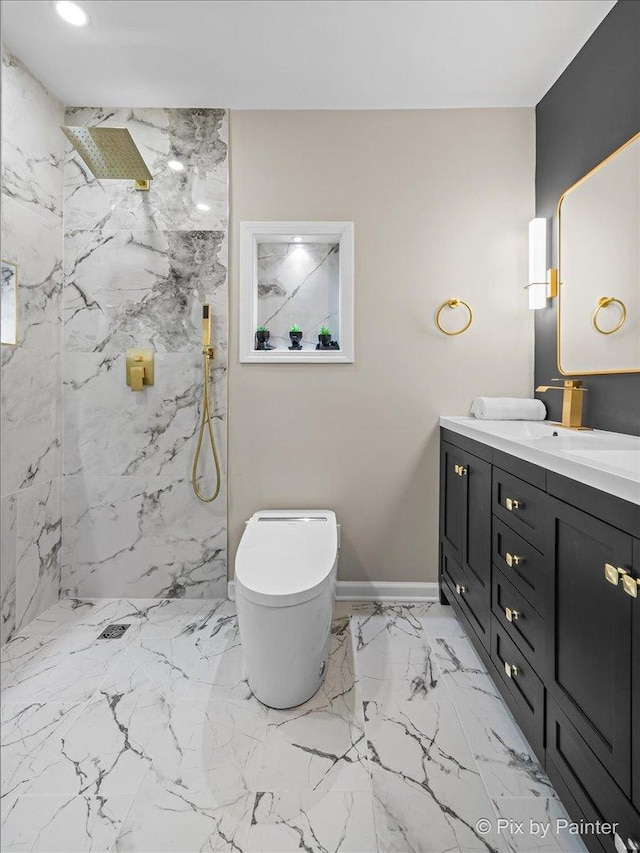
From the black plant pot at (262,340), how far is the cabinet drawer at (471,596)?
1341mm

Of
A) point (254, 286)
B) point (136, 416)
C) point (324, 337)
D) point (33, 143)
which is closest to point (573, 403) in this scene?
point (324, 337)

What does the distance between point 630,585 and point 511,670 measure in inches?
28.1

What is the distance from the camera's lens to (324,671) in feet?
5.57

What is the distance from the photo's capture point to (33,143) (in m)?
1.97

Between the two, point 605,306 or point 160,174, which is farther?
point 160,174

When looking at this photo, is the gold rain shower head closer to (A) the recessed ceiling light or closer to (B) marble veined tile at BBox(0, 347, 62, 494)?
(A) the recessed ceiling light

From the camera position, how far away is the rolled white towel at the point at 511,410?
2084 mm

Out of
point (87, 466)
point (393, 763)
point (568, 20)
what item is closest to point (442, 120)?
point (568, 20)

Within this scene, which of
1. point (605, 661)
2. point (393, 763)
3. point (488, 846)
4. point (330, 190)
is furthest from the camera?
point (330, 190)

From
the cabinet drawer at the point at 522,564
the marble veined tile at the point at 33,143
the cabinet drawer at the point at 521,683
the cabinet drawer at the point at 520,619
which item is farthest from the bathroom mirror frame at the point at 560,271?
the marble veined tile at the point at 33,143

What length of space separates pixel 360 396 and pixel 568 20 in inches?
63.7

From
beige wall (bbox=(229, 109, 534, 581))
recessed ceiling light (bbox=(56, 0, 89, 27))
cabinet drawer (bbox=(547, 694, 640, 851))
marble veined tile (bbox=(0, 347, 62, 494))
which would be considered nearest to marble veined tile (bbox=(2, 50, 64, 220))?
recessed ceiling light (bbox=(56, 0, 89, 27))

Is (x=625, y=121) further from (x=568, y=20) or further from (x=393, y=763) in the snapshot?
(x=393, y=763)

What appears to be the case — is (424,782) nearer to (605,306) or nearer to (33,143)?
(605,306)
